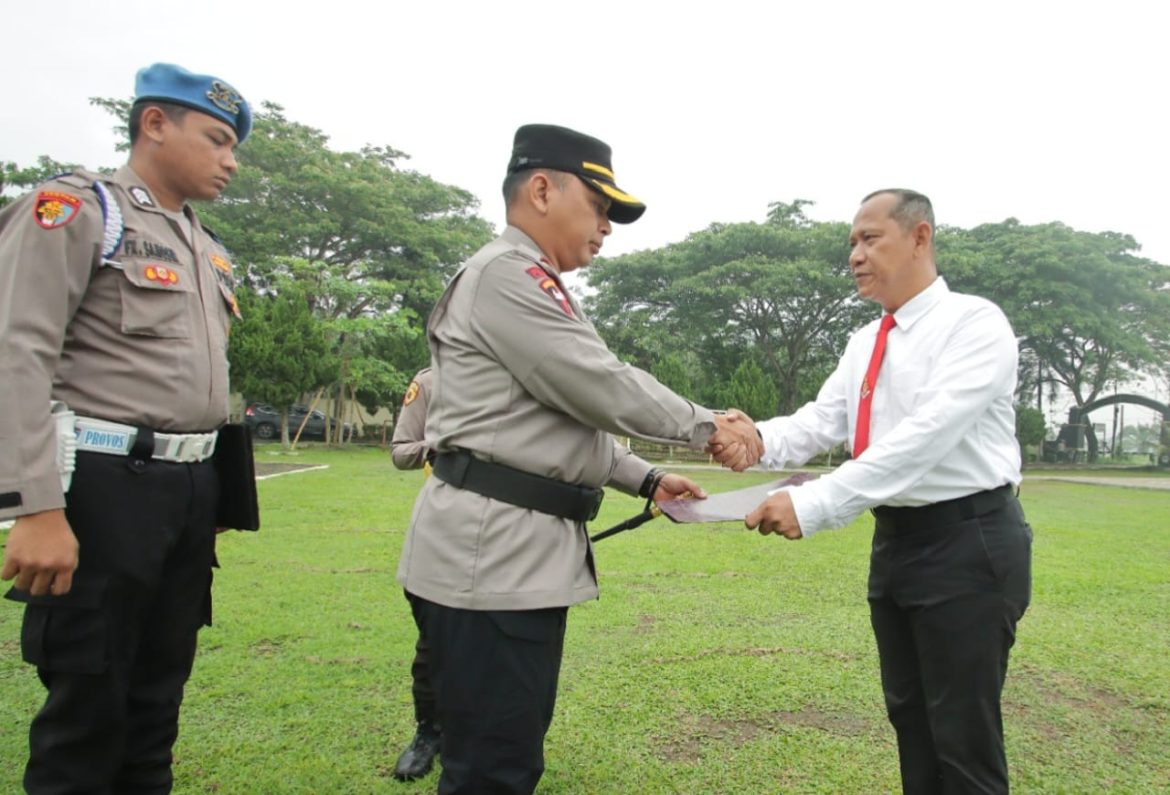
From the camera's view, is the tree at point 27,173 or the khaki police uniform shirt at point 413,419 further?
the tree at point 27,173

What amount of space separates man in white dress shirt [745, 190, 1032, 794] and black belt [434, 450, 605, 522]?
1.93 ft

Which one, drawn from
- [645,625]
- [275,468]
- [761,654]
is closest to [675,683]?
[761,654]

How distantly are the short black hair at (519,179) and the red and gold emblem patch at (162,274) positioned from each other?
3.07 feet

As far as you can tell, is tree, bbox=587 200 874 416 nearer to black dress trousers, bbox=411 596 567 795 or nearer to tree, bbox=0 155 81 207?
tree, bbox=0 155 81 207

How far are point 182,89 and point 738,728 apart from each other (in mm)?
3111

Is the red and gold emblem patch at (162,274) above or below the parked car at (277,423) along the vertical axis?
above

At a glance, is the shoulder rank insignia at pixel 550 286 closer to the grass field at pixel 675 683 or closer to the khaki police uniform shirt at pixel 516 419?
the khaki police uniform shirt at pixel 516 419

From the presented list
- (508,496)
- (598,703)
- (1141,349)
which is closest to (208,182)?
(508,496)

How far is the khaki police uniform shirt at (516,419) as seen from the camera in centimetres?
182

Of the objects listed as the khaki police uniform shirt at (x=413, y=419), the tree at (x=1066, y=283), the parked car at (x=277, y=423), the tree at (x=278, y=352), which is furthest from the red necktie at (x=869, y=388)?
the parked car at (x=277, y=423)

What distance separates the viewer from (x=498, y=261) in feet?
6.23

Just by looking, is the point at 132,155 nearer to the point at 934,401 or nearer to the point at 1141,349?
the point at 934,401

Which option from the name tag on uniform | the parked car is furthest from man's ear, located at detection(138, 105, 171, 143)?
the parked car

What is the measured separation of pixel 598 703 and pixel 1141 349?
29.4m
